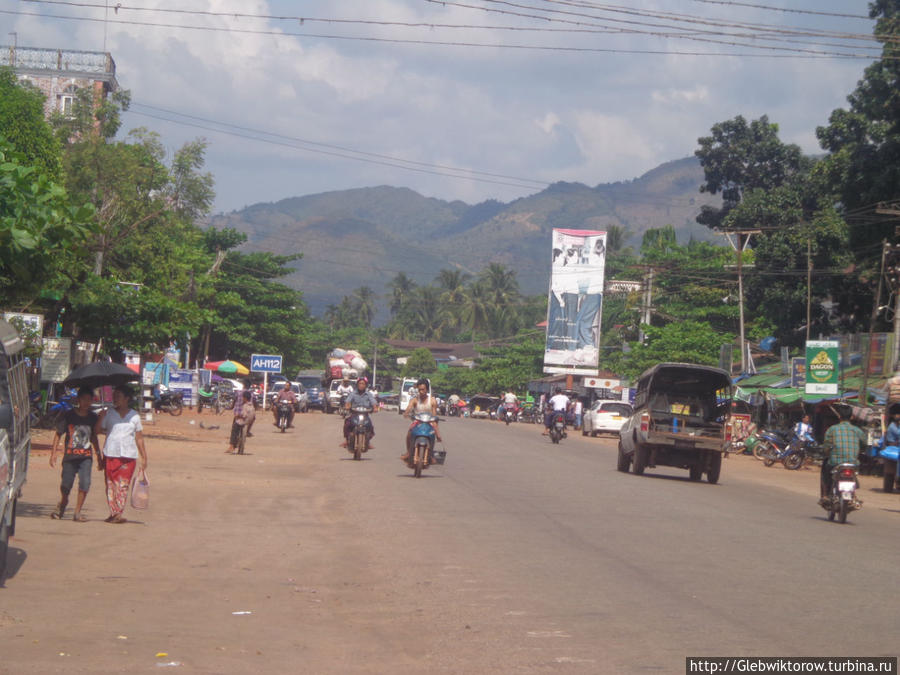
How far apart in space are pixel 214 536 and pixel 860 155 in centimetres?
3319

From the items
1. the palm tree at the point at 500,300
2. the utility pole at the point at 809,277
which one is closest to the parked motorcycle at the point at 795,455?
the utility pole at the point at 809,277

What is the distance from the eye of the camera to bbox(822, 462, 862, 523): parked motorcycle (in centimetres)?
1452

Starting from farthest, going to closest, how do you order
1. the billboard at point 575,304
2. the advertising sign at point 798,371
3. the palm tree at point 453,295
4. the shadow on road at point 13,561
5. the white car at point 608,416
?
the palm tree at point 453,295
the billboard at point 575,304
the white car at point 608,416
the advertising sign at point 798,371
the shadow on road at point 13,561

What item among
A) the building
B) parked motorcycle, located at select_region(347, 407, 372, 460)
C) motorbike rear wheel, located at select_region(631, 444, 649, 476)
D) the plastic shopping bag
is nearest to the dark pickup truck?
motorbike rear wheel, located at select_region(631, 444, 649, 476)

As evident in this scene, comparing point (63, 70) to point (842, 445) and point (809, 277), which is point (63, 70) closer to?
point (809, 277)

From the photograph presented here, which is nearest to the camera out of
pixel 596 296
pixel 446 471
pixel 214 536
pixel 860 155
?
pixel 214 536

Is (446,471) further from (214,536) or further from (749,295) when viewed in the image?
(749,295)

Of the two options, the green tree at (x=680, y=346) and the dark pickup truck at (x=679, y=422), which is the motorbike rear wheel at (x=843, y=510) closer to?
the dark pickup truck at (x=679, y=422)

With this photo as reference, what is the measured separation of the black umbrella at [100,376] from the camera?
12.6 metres

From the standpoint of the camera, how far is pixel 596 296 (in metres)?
64.0

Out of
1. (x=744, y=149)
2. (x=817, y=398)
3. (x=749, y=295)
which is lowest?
(x=817, y=398)

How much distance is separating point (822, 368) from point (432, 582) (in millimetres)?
25598

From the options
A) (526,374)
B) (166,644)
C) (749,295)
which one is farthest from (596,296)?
(166,644)

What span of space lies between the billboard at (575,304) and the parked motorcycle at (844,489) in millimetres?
49548
